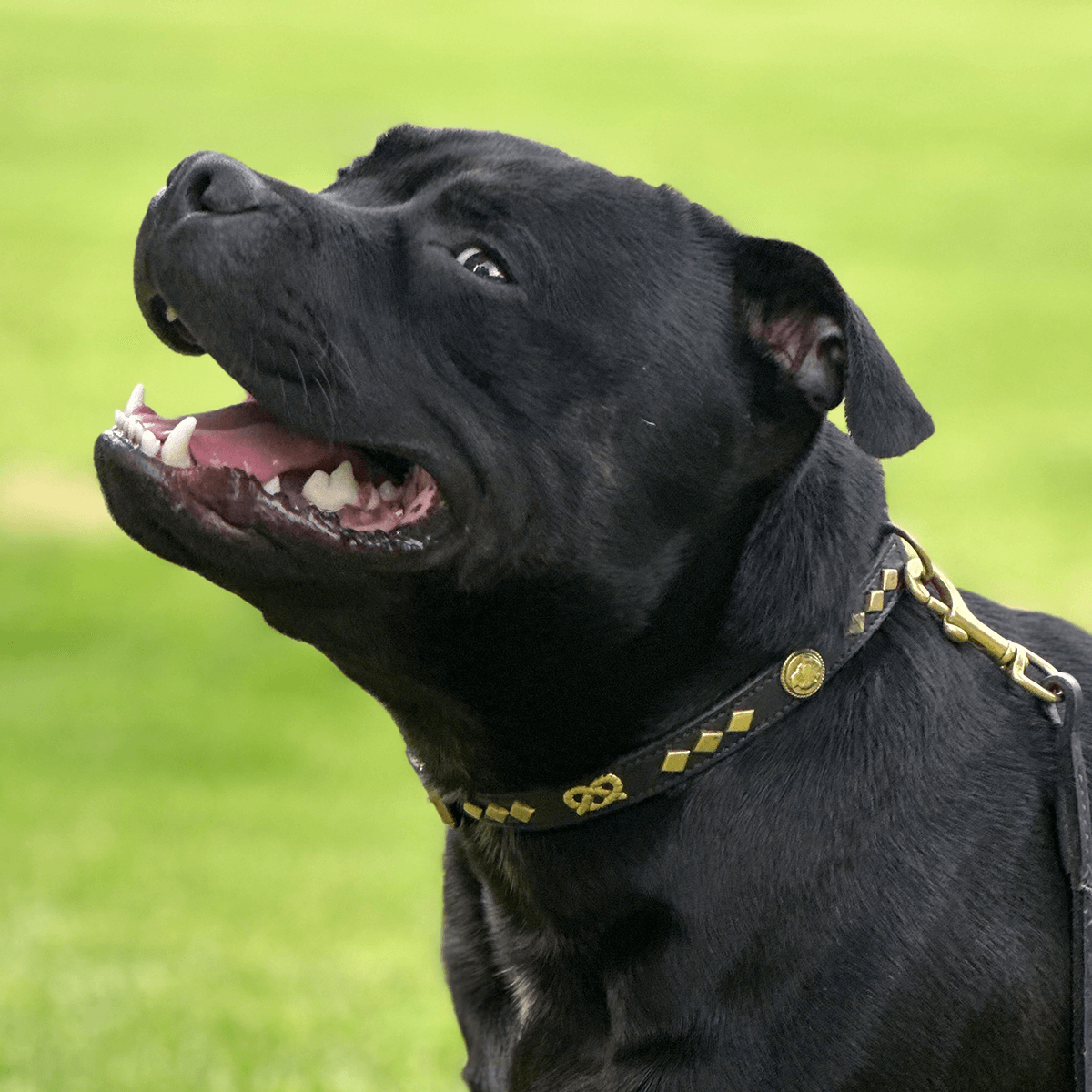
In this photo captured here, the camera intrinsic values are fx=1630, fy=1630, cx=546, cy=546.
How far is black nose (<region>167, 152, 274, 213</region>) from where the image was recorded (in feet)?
9.25

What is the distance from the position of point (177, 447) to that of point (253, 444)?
0.18m

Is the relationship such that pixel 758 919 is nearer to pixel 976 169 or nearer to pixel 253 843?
pixel 253 843

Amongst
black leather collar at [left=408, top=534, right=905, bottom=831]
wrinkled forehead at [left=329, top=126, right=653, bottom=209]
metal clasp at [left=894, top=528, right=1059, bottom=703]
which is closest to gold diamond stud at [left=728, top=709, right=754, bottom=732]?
black leather collar at [left=408, top=534, right=905, bottom=831]

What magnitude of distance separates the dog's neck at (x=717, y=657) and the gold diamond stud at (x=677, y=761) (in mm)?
81

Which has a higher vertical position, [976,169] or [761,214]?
[976,169]

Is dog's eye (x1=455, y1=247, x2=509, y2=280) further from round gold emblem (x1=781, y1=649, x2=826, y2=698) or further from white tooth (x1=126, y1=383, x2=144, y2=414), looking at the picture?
round gold emblem (x1=781, y1=649, x2=826, y2=698)

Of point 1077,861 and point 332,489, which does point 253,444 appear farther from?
point 1077,861

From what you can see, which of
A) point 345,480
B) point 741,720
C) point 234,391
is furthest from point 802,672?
point 234,391

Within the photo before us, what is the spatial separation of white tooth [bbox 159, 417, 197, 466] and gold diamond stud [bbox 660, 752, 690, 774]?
100 centimetres

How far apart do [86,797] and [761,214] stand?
18466 mm

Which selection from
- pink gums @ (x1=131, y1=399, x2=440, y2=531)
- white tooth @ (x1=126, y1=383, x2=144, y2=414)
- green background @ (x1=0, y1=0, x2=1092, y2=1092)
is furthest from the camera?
green background @ (x1=0, y1=0, x2=1092, y2=1092)

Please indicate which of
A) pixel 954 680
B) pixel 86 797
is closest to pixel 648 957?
pixel 954 680

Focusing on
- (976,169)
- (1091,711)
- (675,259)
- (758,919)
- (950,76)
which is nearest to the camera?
(758,919)

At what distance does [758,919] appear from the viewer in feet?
9.46
